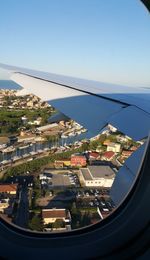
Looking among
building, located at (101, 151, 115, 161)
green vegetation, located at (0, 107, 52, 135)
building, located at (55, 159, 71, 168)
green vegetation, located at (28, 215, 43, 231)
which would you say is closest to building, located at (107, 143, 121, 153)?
building, located at (101, 151, 115, 161)

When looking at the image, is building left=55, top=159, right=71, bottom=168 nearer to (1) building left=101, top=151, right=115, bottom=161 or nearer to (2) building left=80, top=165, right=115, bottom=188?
(2) building left=80, top=165, right=115, bottom=188

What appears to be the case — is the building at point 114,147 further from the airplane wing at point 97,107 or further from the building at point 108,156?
the airplane wing at point 97,107

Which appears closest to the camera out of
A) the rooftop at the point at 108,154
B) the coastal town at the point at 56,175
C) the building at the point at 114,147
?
the coastal town at the point at 56,175

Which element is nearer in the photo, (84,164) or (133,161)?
(133,161)

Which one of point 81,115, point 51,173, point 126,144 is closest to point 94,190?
point 51,173

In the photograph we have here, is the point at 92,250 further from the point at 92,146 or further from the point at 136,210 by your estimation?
the point at 92,146

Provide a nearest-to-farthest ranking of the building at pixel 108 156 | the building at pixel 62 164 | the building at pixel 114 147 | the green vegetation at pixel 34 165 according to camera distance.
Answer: the green vegetation at pixel 34 165, the building at pixel 62 164, the building at pixel 108 156, the building at pixel 114 147

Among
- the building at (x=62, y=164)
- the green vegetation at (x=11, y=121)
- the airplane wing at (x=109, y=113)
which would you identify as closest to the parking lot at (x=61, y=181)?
the building at (x=62, y=164)
